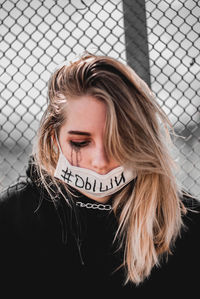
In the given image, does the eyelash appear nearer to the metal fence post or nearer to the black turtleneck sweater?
the black turtleneck sweater

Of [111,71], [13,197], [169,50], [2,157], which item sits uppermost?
[169,50]

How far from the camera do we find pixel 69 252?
131 centimetres

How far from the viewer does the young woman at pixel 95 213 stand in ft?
3.96

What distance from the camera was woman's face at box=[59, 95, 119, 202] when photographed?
1139mm

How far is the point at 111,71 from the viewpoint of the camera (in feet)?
3.83

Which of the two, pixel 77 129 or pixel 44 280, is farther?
pixel 44 280

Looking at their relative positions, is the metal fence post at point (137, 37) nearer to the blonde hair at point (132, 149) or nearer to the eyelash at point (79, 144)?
the blonde hair at point (132, 149)

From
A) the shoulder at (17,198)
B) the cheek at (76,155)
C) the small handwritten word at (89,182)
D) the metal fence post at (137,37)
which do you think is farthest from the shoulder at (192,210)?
the metal fence post at (137,37)

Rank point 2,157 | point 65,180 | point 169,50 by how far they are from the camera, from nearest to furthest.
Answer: point 65,180, point 169,50, point 2,157

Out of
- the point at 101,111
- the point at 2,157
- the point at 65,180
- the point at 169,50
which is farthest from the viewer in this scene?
the point at 2,157

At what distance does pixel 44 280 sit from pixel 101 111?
69 cm

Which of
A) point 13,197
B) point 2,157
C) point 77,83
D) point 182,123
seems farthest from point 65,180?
point 182,123

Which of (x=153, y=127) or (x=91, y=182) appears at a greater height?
(x=153, y=127)

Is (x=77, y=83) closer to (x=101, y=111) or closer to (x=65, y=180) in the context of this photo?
(x=101, y=111)
